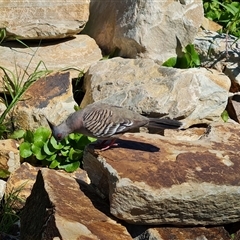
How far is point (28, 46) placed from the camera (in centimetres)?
639

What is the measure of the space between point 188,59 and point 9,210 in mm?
2269

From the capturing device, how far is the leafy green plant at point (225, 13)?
7.08m

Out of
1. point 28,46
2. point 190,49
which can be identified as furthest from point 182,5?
point 28,46

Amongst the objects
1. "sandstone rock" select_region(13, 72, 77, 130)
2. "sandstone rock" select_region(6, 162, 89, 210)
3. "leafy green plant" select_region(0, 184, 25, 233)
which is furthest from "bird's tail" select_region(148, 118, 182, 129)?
"sandstone rock" select_region(13, 72, 77, 130)

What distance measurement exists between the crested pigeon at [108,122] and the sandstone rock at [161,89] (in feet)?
2.62

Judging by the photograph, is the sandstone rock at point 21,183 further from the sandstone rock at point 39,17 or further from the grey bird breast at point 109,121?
the sandstone rock at point 39,17

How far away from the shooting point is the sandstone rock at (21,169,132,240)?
12.8ft

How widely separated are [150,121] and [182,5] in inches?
79.8

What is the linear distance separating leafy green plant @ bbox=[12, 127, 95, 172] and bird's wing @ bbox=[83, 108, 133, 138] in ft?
3.69

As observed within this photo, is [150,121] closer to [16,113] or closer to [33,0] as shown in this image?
[16,113]

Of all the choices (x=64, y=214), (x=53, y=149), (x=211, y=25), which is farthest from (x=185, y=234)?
(x=211, y=25)

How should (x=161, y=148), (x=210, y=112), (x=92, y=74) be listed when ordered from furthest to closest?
(x=92, y=74) < (x=210, y=112) < (x=161, y=148)

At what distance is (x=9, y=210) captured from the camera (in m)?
5.15

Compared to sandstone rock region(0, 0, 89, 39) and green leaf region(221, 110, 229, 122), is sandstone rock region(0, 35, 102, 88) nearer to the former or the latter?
sandstone rock region(0, 0, 89, 39)
